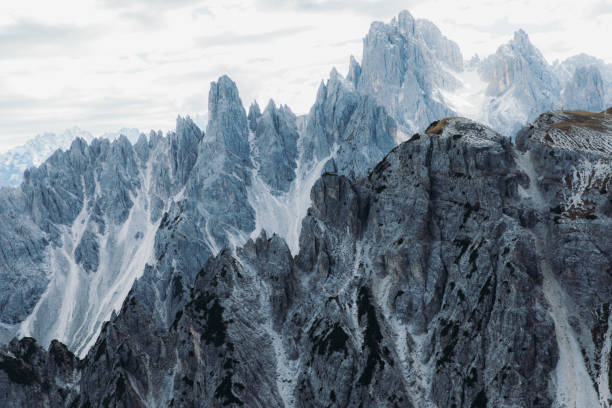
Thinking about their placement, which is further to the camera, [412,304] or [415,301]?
[412,304]

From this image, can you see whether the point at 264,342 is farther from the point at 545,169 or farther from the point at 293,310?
the point at 545,169

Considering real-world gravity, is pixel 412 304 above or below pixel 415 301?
below

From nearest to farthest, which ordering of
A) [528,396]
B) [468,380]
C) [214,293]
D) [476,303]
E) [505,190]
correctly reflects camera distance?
[528,396] → [468,380] → [476,303] → [505,190] → [214,293]

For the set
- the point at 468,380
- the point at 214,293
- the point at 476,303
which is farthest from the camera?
the point at 214,293

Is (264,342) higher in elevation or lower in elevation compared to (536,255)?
lower

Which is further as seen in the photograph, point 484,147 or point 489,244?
point 484,147

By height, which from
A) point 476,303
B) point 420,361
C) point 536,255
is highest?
point 536,255

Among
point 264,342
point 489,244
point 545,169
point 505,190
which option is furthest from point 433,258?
point 264,342

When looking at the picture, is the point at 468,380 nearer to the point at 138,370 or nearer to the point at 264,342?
the point at 264,342
